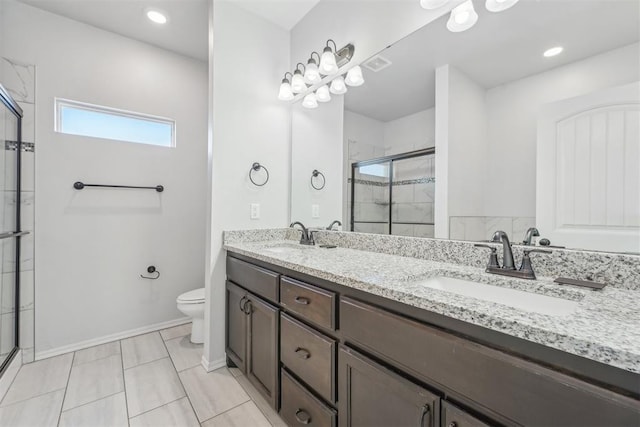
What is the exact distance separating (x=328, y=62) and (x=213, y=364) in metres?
2.23

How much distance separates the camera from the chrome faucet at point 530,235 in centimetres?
108

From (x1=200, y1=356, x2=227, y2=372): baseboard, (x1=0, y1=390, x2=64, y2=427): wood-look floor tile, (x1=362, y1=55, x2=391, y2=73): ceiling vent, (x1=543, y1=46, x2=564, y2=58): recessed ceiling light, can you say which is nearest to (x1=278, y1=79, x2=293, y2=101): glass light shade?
(x1=362, y1=55, x2=391, y2=73): ceiling vent

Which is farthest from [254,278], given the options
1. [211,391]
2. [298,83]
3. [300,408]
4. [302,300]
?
[298,83]

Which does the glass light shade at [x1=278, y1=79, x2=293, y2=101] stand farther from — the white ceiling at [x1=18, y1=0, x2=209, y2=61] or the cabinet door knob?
the cabinet door knob

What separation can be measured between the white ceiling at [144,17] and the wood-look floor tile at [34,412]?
8.79ft

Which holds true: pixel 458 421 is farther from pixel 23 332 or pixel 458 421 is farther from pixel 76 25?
pixel 76 25

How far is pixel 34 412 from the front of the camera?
1507mm

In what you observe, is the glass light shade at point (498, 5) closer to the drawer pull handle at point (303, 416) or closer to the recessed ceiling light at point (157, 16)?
the drawer pull handle at point (303, 416)

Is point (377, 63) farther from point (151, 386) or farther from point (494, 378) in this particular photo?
point (151, 386)

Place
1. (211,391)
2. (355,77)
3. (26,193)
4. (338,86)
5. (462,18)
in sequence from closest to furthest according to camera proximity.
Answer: (462,18)
(211,391)
(355,77)
(338,86)
(26,193)

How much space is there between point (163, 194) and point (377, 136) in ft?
6.81

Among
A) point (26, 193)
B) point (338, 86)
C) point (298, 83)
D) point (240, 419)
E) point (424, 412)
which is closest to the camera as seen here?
point (424, 412)

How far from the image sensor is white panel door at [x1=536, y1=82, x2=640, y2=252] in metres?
0.88

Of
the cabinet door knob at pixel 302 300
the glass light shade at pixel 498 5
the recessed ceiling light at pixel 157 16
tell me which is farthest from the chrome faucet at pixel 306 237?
the recessed ceiling light at pixel 157 16
